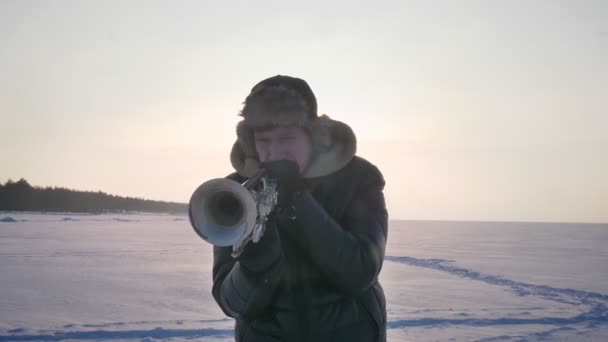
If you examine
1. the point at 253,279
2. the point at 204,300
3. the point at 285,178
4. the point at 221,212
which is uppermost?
the point at 285,178

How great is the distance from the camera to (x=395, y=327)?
614 cm

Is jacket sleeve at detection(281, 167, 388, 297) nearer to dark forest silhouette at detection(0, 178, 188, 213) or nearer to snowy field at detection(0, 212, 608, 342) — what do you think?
snowy field at detection(0, 212, 608, 342)

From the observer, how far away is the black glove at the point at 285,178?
161 centimetres

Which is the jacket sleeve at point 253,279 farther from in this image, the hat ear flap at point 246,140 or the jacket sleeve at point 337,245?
the hat ear flap at point 246,140

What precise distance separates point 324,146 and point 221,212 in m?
0.68

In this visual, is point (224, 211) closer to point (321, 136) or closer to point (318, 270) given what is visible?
point (318, 270)

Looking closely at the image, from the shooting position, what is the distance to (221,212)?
140 centimetres

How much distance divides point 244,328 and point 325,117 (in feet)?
3.09

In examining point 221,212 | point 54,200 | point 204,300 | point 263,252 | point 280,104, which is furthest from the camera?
point 54,200

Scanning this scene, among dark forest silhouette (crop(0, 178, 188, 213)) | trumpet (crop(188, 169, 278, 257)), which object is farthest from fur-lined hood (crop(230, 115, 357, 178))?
dark forest silhouette (crop(0, 178, 188, 213))

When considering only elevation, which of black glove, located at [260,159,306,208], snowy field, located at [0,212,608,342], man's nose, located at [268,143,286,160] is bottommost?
snowy field, located at [0,212,608,342]

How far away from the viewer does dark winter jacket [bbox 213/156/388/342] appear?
168cm

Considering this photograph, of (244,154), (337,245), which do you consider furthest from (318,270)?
(244,154)

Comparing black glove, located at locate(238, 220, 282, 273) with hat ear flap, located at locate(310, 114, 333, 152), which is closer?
black glove, located at locate(238, 220, 282, 273)
